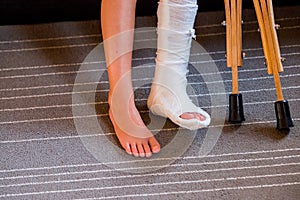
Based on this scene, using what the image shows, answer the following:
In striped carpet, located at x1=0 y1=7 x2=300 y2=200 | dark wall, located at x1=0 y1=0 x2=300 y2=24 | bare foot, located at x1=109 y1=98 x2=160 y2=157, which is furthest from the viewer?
dark wall, located at x1=0 y1=0 x2=300 y2=24

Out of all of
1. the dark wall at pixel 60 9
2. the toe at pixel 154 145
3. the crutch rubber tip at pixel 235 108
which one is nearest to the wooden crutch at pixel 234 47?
the crutch rubber tip at pixel 235 108

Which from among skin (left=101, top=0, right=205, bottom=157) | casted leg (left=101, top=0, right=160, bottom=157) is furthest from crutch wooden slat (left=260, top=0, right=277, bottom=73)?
casted leg (left=101, top=0, right=160, bottom=157)

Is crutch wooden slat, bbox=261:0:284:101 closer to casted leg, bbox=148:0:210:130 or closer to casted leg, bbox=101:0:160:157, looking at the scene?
casted leg, bbox=148:0:210:130

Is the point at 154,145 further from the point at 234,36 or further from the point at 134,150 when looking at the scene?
the point at 234,36

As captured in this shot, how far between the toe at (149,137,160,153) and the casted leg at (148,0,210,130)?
0.28 feet

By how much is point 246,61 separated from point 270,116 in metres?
0.29

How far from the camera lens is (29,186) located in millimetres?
1493

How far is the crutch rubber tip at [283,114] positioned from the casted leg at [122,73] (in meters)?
0.33

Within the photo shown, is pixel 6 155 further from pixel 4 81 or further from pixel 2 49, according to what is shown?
pixel 2 49

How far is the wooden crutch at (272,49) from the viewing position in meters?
1.55

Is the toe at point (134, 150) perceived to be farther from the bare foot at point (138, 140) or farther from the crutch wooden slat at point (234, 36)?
the crutch wooden slat at point (234, 36)

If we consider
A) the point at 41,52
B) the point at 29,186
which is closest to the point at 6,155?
the point at 29,186

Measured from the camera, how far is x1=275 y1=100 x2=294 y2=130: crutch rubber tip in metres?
1.61

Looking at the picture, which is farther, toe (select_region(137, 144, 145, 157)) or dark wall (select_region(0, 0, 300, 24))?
dark wall (select_region(0, 0, 300, 24))
